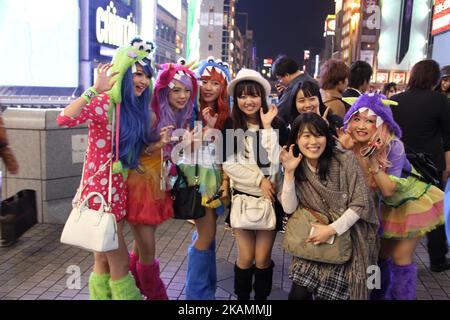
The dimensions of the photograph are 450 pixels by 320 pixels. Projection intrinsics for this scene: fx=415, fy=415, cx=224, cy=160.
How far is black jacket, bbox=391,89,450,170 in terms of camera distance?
3916 millimetres

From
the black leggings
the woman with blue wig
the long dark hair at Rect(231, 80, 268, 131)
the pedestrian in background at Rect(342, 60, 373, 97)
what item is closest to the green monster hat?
the woman with blue wig

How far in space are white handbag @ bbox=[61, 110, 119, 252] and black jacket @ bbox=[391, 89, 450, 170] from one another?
9.64 ft

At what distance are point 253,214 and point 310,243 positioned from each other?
42 centimetres

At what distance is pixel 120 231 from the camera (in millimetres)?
2676

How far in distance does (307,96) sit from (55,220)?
12.0 ft

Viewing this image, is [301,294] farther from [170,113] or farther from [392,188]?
[170,113]

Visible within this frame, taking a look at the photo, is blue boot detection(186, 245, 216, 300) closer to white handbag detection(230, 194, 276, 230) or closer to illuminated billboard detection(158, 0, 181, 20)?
white handbag detection(230, 194, 276, 230)

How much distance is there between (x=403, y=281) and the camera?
288cm

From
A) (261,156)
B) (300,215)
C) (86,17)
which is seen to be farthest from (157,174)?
(86,17)

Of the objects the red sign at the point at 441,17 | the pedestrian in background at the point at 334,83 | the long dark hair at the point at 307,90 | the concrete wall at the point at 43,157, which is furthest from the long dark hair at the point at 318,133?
the red sign at the point at 441,17

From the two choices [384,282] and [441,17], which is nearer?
[384,282]

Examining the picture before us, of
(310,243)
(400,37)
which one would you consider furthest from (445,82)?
(400,37)
